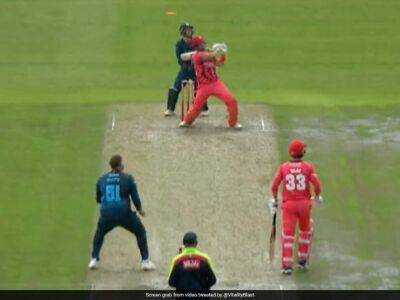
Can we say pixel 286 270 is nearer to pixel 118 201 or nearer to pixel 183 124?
pixel 118 201

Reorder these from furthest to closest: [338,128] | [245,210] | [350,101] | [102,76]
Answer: [102,76] → [350,101] → [338,128] → [245,210]

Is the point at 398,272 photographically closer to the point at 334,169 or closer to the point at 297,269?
the point at 297,269

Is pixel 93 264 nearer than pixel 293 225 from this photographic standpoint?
No

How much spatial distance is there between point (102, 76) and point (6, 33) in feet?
13.2

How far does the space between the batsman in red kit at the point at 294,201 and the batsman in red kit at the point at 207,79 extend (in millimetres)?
5516

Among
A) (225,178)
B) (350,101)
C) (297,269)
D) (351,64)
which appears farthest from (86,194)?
(351,64)

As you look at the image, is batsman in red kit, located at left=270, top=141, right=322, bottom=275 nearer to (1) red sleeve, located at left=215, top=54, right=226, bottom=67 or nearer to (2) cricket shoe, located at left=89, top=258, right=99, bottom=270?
(2) cricket shoe, located at left=89, top=258, right=99, bottom=270

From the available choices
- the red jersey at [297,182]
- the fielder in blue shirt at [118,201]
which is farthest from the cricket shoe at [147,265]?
the red jersey at [297,182]

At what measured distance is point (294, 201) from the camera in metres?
23.5

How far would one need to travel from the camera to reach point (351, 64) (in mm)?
35156

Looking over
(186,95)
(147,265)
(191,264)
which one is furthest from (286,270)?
(186,95)

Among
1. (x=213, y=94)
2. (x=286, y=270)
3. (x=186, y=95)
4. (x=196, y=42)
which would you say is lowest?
(x=286, y=270)

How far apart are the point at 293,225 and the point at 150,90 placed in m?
10.4

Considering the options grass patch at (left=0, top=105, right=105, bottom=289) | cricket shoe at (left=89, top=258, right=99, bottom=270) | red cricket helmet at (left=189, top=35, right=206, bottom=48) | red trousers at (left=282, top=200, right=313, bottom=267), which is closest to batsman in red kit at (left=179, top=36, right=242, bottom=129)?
red cricket helmet at (left=189, top=35, right=206, bottom=48)
